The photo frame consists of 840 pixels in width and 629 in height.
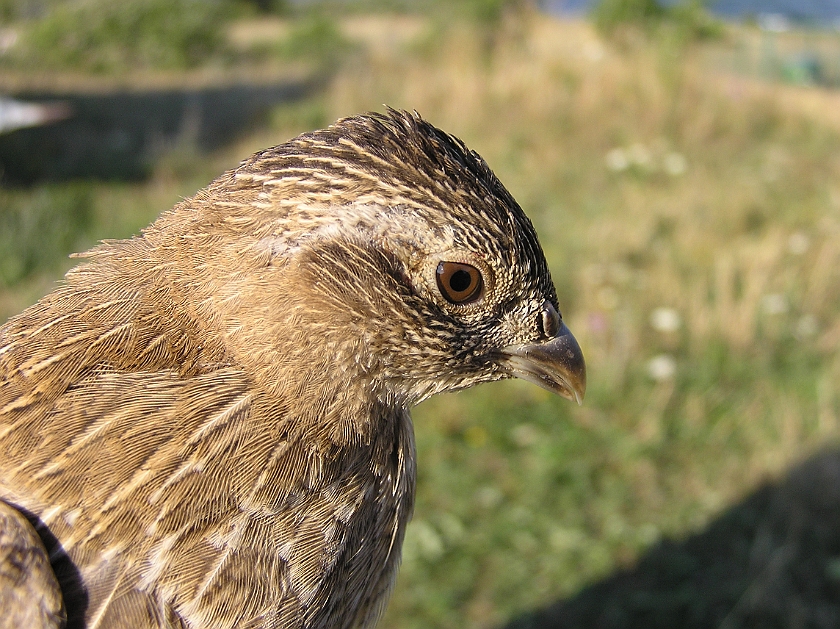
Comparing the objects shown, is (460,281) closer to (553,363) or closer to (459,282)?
(459,282)

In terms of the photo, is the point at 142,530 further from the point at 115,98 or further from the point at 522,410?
the point at 115,98

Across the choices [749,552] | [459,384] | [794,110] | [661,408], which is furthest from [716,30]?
[459,384]

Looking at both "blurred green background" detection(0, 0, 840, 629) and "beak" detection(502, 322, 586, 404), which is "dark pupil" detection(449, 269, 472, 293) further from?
"blurred green background" detection(0, 0, 840, 629)

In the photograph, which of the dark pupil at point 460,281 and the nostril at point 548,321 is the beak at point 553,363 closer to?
the nostril at point 548,321

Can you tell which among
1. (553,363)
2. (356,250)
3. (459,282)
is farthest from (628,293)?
(356,250)

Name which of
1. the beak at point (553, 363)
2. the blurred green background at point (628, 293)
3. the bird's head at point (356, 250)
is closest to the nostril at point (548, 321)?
the beak at point (553, 363)

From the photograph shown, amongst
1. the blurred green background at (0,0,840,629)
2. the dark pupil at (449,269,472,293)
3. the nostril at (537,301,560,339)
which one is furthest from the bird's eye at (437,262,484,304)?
the blurred green background at (0,0,840,629)
